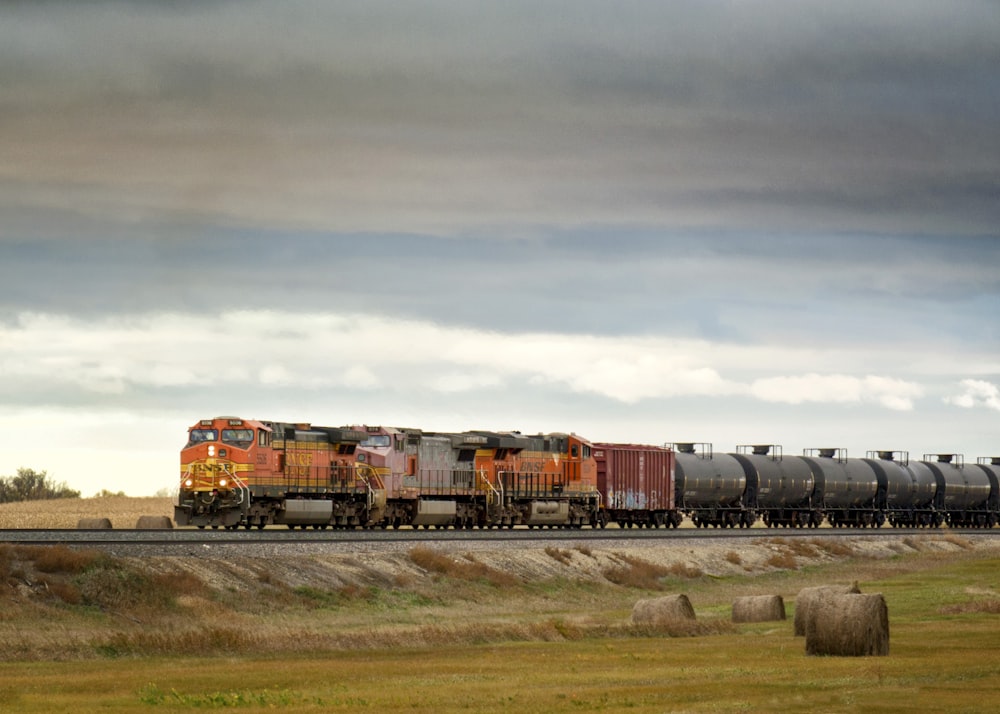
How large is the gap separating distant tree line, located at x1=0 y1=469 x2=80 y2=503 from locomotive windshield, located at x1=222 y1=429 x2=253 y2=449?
228ft

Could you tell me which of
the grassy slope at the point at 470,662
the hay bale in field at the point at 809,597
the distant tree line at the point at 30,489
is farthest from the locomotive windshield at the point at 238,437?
the distant tree line at the point at 30,489

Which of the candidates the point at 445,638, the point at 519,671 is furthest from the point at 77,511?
the point at 519,671

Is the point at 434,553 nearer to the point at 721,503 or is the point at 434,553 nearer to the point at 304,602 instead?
the point at 304,602

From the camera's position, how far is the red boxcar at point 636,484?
7538 cm

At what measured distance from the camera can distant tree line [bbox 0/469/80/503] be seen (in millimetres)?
118938

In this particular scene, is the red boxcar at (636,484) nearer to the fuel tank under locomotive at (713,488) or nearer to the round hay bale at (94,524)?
the fuel tank under locomotive at (713,488)

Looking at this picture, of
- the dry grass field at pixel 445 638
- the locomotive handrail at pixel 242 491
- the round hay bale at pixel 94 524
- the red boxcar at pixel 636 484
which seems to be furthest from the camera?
the red boxcar at pixel 636 484

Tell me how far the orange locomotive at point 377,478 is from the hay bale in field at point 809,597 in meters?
28.6

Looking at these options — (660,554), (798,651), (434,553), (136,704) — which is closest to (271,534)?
(434,553)

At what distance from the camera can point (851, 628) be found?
2625 cm

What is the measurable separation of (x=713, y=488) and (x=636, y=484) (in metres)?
6.75

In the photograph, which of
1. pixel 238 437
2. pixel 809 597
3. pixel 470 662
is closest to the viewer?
pixel 470 662

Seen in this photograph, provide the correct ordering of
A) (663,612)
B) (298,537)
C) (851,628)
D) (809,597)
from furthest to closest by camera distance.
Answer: (298,537) < (663,612) < (809,597) < (851,628)

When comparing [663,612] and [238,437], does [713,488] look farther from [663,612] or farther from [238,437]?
[663,612]
